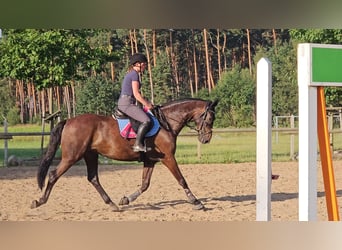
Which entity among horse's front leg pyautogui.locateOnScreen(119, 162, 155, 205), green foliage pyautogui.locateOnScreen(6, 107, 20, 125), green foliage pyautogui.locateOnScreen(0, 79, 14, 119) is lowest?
horse's front leg pyautogui.locateOnScreen(119, 162, 155, 205)

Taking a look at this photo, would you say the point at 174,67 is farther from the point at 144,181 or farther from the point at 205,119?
the point at 144,181

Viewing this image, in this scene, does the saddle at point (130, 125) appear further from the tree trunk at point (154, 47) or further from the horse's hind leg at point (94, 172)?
the tree trunk at point (154, 47)

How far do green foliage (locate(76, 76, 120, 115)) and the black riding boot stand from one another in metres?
1.65

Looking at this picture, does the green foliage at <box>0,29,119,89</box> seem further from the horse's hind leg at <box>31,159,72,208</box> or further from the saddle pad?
the horse's hind leg at <box>31,159,72,208</box>

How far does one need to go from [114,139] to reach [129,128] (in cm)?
19

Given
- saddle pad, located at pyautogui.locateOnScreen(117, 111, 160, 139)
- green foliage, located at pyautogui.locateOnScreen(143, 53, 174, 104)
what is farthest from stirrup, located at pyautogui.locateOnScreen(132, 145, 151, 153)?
green foliage, located at pyautogui.locateOnScreen(143, 53, 174, 104)

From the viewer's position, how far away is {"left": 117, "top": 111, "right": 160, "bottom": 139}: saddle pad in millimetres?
6332

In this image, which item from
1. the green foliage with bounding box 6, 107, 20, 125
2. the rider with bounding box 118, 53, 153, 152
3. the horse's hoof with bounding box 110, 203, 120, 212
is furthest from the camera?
the green foliage with bounding box 6, 107, 20, 125

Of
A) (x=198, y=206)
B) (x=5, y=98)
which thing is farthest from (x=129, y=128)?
(x=5, y=98)

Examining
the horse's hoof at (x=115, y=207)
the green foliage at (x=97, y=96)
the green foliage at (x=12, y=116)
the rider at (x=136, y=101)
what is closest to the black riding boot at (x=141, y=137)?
the rider at (x=136, y=101)

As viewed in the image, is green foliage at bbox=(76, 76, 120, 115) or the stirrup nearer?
the stirrup

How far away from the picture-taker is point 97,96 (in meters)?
8.06

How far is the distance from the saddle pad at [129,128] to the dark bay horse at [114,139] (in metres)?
0.05
